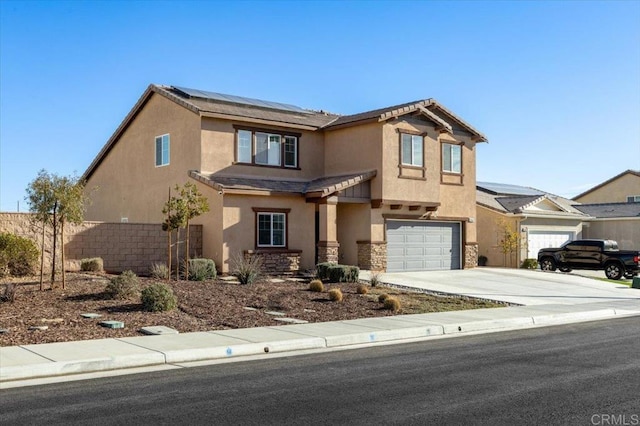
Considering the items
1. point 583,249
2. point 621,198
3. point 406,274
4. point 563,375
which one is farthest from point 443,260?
point 621,198

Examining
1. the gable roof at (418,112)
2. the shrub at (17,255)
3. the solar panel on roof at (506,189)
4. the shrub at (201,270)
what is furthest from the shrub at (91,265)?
the solar panel on roof at (506,189)

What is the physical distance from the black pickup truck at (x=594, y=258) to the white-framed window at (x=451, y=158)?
273 inches

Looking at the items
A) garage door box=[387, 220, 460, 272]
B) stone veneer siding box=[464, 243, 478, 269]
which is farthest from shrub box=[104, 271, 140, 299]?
stone veneer siding box=[464, 243, 478, 269]

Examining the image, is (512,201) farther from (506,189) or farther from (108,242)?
(108,242)

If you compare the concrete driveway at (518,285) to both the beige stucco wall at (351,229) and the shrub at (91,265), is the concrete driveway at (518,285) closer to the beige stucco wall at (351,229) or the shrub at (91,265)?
the beige stucco wall at (351,229)

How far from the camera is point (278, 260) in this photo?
1094 inches

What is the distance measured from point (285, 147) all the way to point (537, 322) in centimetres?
1592

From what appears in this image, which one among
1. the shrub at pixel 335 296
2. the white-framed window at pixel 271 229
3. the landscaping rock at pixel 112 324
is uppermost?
the white-framed window at pixel 271 229

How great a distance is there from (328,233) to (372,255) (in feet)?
8.21

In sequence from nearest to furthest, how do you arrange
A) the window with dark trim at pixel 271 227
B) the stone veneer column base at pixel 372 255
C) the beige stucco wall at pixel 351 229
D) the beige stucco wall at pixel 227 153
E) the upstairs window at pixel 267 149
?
1. the window with dark trim at pixel 271 227
2. the beige stucco wall at pixel 227 153
3. the stone veneer column base at pixel 372 255
4. the upstairs window at pixel 267 149
5. the beige stucco wall at pixel 351 229

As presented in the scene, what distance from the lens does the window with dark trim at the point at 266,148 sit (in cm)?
2931

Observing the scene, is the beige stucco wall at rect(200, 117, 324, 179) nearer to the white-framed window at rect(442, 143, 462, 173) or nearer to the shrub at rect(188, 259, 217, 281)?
the shrub at rect(188, 259, 217, 281)

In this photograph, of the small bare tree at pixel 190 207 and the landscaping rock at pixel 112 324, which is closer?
the landscaping rock at pixel 112 324

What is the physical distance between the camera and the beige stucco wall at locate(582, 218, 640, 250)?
45.2 meters
